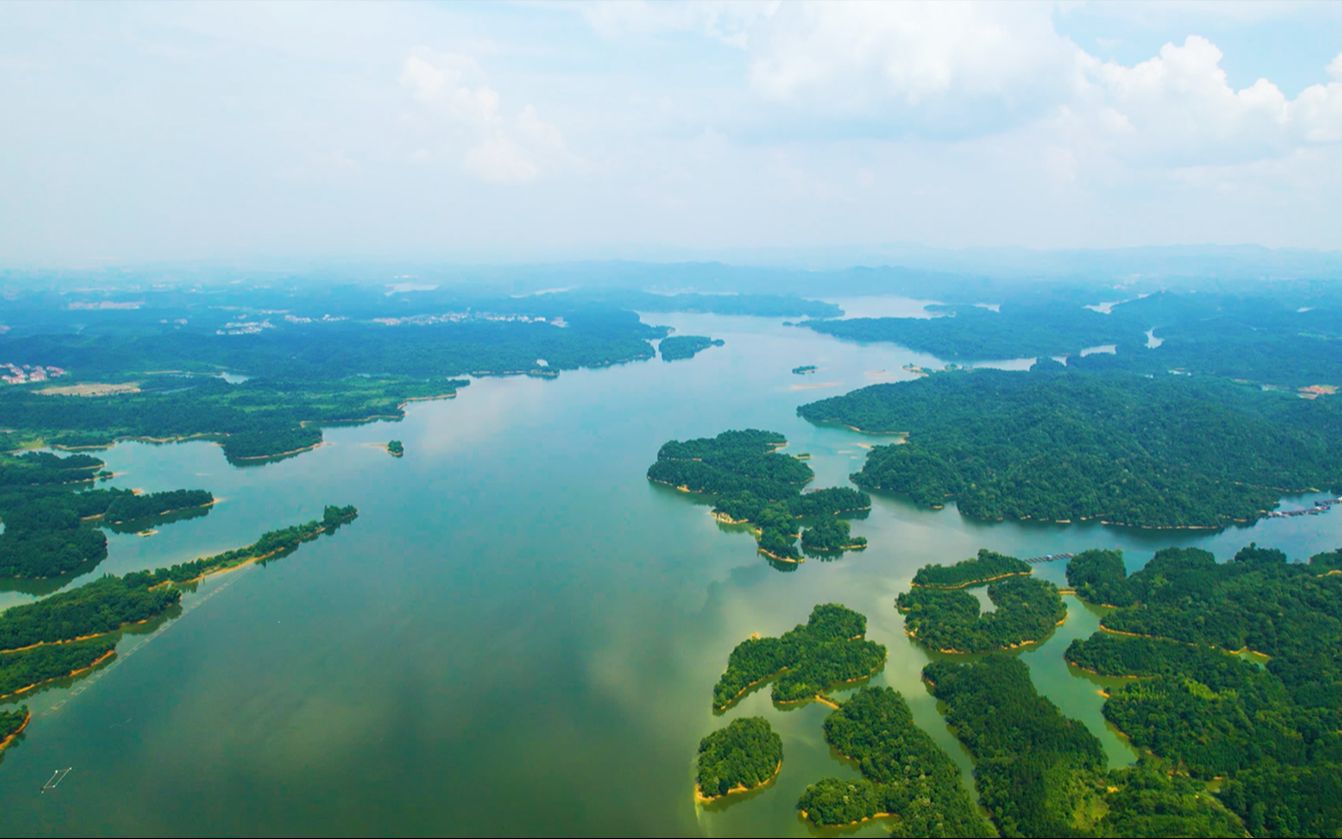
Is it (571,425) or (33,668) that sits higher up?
(33,668)

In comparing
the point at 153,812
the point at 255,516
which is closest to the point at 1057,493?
the point at 153,812

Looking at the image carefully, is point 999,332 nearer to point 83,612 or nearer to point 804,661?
point 804,661

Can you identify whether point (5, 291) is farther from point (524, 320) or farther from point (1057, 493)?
point (1057, 493)

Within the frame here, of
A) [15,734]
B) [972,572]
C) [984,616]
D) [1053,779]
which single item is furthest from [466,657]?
[972,572]

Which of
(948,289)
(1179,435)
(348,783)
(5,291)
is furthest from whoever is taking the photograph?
(948,289)

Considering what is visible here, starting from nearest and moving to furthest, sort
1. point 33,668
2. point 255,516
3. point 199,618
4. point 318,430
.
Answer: point 33,668, point 199,618, point 255,516, point 318,430
